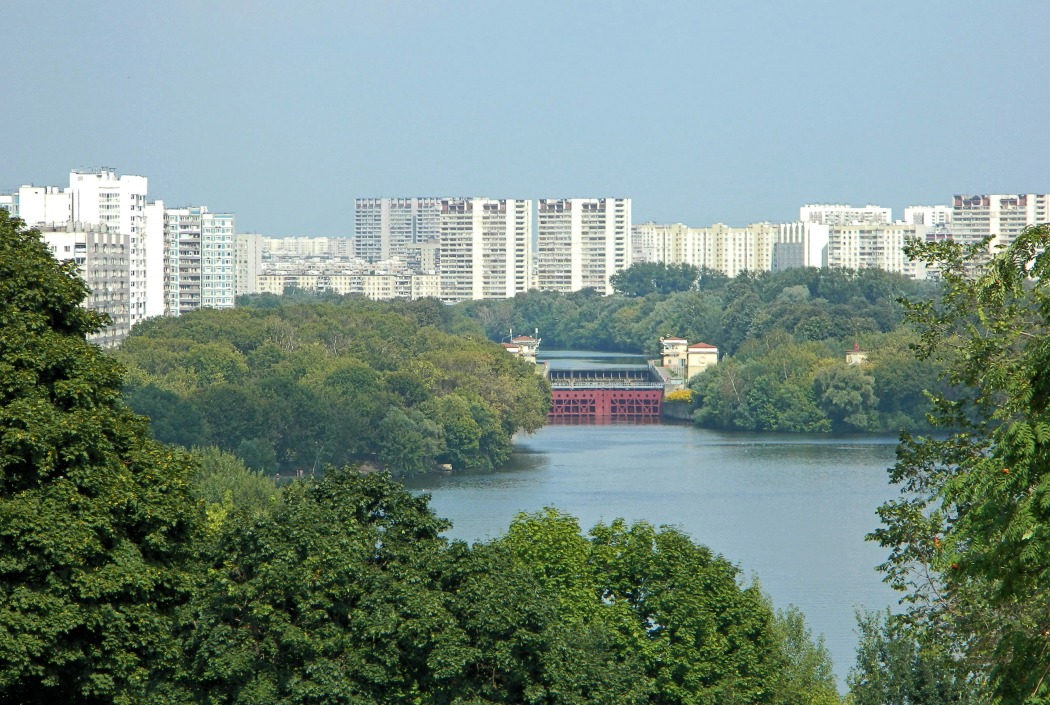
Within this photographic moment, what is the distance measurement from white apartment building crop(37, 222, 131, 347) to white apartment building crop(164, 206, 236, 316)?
7.23 metres

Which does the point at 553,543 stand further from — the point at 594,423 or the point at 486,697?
the point at 594,423

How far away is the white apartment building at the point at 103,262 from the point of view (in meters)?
39.8

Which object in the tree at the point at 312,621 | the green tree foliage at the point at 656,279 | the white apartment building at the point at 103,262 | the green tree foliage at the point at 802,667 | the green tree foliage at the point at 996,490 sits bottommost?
the green tree foliage at the point at 802,667

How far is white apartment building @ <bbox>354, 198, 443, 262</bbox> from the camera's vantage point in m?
119

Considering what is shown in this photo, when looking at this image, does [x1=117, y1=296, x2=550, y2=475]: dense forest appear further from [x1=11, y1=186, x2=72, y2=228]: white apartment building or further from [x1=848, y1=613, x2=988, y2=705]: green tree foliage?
[x1=848, y1=613, x2=988, y2=705]: green tree foliage

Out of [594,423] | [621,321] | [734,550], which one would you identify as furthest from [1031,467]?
[621,321]

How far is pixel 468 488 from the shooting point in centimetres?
2695

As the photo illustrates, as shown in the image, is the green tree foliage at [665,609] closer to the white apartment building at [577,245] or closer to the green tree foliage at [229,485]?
the green tree foliage at [229,485]

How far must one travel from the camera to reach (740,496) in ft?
81.4

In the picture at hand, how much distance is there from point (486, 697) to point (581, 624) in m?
1.92

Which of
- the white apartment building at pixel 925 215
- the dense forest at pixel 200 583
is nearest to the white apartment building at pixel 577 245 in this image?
the white apartment building at pixel 925 215

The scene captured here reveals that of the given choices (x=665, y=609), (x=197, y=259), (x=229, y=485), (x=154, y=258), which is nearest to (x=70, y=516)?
(x=665, y=609)

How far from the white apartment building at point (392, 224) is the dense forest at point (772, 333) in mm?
43665

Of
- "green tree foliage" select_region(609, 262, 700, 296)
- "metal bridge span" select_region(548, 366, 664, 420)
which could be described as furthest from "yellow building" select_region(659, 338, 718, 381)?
"green tree foliage" select_region(609, 262, 700, 296)
